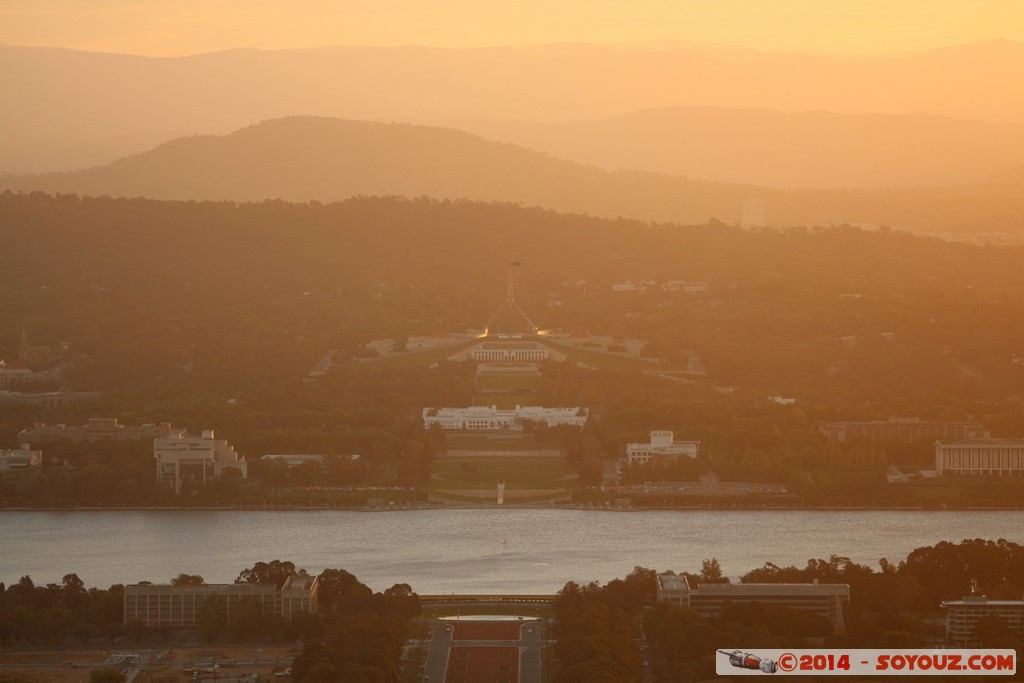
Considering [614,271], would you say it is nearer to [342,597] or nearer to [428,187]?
[428,187]

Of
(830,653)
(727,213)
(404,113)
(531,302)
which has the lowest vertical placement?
(830,653)

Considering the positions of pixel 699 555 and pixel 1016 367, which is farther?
pixel 1016 367

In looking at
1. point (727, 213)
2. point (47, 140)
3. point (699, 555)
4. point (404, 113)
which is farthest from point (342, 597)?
point (404, 113)

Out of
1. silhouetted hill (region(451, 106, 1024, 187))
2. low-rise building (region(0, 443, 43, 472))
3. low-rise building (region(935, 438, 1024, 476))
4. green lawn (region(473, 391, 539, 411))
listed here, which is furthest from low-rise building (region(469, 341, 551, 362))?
silhouetted hill (region(451, 106, 1024, 187))

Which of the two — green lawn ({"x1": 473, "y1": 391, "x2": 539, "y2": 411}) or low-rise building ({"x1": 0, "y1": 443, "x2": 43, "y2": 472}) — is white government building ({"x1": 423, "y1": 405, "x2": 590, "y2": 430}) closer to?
green lawn ({"x1": 473, "y1": 391, "x2": 539, "y2": 411})

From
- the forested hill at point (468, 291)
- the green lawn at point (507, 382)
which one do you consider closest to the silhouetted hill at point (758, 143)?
the forested hill at point (468, 291)

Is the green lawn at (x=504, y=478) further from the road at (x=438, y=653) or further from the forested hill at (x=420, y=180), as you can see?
the forested hill at (x=420, y=180)
